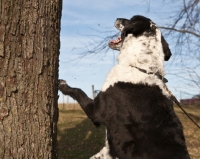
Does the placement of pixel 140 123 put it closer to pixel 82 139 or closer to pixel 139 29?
pixel 139 29

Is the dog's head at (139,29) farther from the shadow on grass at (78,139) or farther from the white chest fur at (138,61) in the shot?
the shadow on grass at (78,139)

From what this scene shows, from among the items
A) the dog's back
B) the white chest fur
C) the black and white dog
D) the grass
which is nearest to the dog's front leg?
the black and white dog

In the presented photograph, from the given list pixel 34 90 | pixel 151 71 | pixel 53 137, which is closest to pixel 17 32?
pixel 34 90

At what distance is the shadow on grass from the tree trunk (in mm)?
6485

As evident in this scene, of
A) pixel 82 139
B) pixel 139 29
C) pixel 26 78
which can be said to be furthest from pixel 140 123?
pixel 82 139

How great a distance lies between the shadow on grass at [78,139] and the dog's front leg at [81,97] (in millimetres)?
4915

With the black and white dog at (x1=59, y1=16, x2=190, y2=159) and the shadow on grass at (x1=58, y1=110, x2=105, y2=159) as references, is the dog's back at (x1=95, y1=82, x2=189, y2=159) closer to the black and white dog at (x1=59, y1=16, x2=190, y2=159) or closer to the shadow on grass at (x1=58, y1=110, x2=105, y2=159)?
the black and white dog at (x1=59, y1=16, x2=190, y2=159)

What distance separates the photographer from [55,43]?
2764 millimetres

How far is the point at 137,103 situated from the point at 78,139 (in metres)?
8.35

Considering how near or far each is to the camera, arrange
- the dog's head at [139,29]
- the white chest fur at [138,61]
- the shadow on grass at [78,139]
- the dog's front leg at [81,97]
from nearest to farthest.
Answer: the white chest fur at [138,61] < the dog's front leg at [81,97] < the dog's head at [139,29] < the shadow on grass at [78,139]

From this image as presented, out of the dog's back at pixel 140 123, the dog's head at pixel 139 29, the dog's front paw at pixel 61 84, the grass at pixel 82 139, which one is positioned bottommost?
the grass at pixel 82 139

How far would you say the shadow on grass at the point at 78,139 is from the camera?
951cm

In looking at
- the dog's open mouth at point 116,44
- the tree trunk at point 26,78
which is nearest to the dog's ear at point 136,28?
the dog's open mouth at point 116,44

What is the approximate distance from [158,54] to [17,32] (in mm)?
2044
